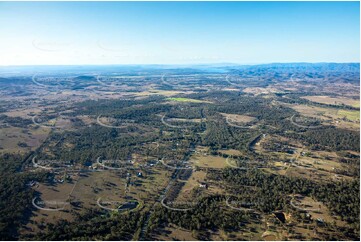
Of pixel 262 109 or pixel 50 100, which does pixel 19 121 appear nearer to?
pixel 50 100

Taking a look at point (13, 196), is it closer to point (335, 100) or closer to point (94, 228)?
point (94, 228)

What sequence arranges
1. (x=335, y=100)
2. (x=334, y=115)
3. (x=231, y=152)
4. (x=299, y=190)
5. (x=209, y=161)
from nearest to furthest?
1. (x=299, y=190)
2. (x=209, y=161)
3. (x=231, y=152)
4. (x=334, y=115)
5. (x=335, y=100)

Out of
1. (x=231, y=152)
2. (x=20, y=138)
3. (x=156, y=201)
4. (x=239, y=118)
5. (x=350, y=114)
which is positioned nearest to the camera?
(x=156, y=201)

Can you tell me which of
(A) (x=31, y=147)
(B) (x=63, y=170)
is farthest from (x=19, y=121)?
(B) (x=63, y=170)

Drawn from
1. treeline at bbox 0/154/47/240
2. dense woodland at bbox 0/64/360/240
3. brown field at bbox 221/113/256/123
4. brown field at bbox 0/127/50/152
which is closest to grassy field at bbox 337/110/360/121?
dense woodland at bbox 0/64/360/240

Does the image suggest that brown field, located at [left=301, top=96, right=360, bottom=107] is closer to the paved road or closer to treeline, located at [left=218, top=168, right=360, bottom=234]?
treeline, located at [left=218, top=168, right=360, bottom=234]

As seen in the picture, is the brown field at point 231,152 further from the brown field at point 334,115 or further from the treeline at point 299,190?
the brown field at point 334,115

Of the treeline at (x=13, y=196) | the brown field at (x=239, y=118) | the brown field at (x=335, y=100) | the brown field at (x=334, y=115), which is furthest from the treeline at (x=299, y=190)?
the brown field at (x=335, y=100)

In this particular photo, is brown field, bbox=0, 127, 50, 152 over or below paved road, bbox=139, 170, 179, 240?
over

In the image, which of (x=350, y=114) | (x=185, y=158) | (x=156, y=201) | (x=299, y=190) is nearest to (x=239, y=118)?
(x=185, y=158)

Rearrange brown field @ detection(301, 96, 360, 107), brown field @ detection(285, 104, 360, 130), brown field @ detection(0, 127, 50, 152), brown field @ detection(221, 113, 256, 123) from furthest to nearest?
brown field @ detection(301, 96, 360, 107), brown field @ detection(221, 113, 256, 123), brown field @ detection(285, 104, 360, 130), brown field @ detection(0, 127, 50, 152)

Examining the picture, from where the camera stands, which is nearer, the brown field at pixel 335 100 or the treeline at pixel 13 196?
the treeline at pixel 13 196

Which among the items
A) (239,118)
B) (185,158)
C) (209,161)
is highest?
(185,158)
